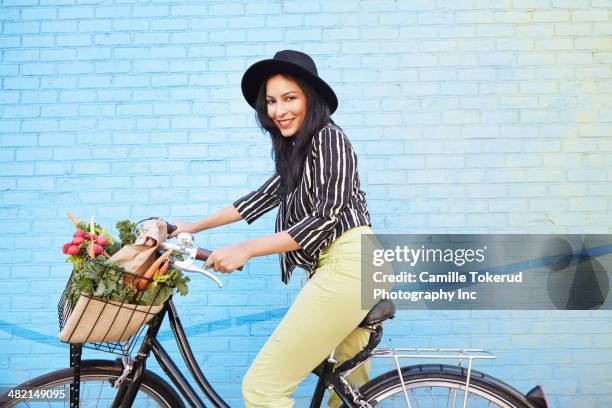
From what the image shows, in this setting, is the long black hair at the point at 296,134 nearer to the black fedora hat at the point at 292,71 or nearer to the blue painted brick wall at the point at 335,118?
the black fedora hat at the point at 292,71

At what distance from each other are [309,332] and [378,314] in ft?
0.83

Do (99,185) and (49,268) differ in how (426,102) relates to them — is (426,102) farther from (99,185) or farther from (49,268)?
(49,268)

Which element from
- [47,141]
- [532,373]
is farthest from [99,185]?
[532,373]

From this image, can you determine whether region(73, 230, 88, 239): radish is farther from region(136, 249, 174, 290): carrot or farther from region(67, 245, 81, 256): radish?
region(136, 249, 174, 290): carrot

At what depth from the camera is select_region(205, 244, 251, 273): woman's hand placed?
2141 mm

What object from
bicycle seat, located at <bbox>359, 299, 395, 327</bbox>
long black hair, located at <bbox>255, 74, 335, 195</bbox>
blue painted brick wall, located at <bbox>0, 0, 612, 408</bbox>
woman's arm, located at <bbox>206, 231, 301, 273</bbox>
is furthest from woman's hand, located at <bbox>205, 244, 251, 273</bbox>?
blue painted brick wall, located at <bbox>0, 0, 612, 408</bbox>

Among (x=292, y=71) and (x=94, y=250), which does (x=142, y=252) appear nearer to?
(x=94, y=250)

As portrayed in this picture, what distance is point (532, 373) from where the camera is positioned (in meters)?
3.87

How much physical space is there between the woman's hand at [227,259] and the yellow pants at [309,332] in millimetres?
279

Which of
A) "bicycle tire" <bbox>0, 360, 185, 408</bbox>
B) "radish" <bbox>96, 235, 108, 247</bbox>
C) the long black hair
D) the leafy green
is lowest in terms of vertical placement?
"bicycle tire" <bbox>0, 360, 185, 408</bbox>

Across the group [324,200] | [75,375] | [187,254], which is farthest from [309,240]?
[75,375]

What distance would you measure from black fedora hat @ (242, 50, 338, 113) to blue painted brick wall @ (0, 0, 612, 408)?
1423 millimetres

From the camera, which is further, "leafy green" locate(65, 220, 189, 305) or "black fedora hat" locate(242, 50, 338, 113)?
"black fedora hat" locate(242, 50, 338, 113)

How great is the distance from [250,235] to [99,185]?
98 centimetres
